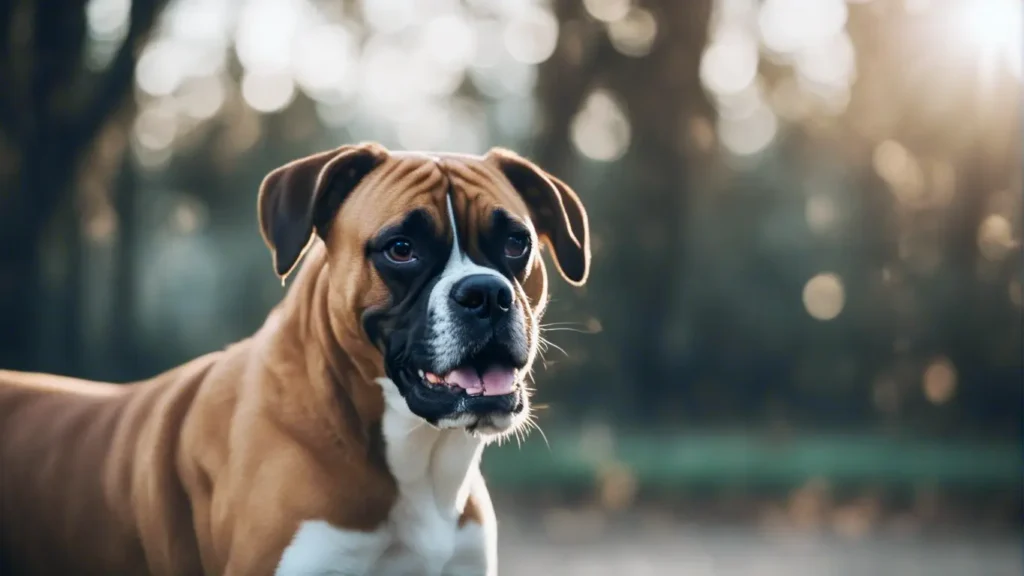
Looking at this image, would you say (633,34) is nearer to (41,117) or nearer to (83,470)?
(41,117)

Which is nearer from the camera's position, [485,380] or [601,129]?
[485,380]

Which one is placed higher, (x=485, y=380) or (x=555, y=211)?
(x=555, y=211)

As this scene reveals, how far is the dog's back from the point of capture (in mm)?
3693

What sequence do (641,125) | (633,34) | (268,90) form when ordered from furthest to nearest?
(268,90)
(641,125)
(633,34)

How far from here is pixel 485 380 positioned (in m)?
→ 3.34

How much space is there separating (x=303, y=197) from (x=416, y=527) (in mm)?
1097

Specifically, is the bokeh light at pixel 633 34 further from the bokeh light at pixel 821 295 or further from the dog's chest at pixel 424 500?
the dog's chest at pixel 424 500

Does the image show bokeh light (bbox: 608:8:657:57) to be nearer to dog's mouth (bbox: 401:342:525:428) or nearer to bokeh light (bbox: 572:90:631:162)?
bokeh light (bbox: 572:90:631:162)

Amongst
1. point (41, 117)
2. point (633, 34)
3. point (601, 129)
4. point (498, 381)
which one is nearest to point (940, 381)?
point (601, 129)

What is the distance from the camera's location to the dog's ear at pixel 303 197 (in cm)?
341

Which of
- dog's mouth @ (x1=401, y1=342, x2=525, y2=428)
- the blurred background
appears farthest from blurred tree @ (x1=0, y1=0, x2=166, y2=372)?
dog's mouth @ (x1=401, y1=342, x2=525, y2=428)

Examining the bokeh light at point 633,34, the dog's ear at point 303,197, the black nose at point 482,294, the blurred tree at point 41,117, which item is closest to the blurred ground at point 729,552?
the dog's ear at point 303,197

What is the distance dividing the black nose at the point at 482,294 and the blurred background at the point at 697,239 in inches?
207

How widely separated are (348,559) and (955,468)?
10096 mm
